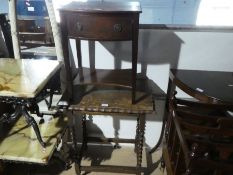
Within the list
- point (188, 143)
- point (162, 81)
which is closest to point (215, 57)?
point (162, 81)

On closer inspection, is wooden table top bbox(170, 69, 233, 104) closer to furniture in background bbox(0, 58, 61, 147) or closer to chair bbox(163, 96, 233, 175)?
chair bbox(163, 96, 233, 175)

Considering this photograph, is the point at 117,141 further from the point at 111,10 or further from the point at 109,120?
the point at 111,10

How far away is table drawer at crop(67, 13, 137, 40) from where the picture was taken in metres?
1.00

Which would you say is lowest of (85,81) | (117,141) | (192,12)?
(117,141)

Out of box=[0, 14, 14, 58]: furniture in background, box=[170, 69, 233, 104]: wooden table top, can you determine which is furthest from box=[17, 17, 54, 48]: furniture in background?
box=[170, 69, 233, 104]: wooden table top

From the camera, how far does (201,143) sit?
2.73 feet

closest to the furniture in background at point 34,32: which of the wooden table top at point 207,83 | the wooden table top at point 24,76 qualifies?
the wooden table top at point 24,76

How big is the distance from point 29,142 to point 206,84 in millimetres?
1005

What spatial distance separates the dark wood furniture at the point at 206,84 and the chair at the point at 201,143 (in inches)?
2.1

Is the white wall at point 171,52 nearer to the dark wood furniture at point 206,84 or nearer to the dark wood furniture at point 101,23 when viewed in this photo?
the dark wood furniture at point 206,84

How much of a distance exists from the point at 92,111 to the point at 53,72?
0.91 ft

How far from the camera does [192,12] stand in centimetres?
155

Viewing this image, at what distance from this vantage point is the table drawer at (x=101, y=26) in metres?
1.00

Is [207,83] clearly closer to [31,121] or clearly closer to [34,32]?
[31,121]
